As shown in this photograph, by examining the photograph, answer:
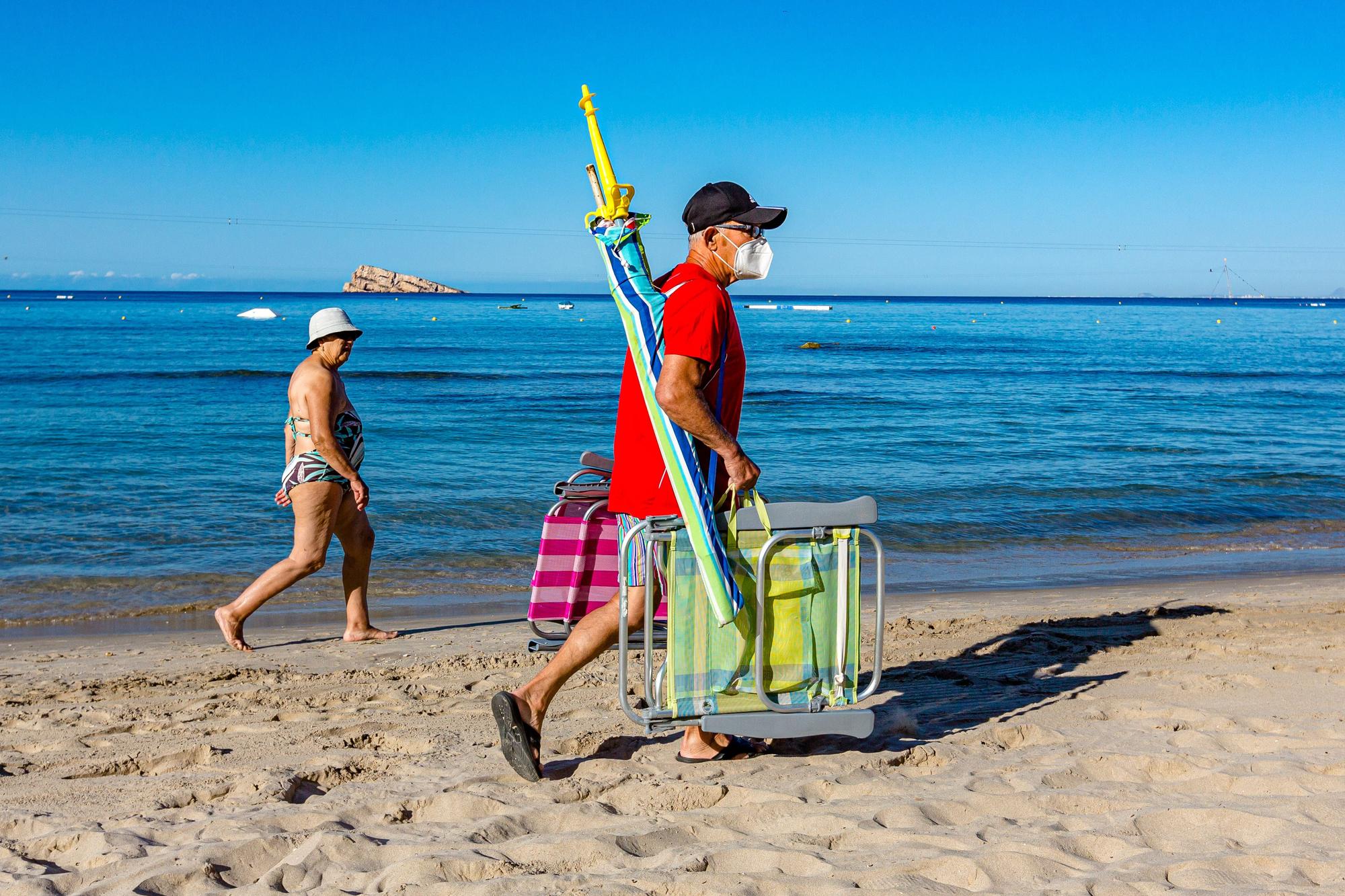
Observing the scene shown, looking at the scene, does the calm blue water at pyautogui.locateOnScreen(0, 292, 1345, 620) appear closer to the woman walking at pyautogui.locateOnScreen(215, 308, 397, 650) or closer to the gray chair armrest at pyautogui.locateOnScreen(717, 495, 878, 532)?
the woman walking at pyautogui.locateOnScreen(215, 308, 397, 650)

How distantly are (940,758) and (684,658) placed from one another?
1021mm

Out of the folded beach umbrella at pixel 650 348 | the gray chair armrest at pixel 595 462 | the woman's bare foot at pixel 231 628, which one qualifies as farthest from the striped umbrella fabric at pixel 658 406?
the woman's bare foot at pixel 231 628

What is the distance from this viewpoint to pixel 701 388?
3.59m

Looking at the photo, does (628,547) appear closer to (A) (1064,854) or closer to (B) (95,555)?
(A) (1064,854)

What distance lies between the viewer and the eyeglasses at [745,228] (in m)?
3.78

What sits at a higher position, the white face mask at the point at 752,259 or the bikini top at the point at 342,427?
the white face mask at the point at 752,259

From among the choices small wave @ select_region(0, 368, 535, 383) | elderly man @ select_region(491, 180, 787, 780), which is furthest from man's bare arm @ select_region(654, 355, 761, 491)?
small wave @ select_region(0, 368, 535, 383)

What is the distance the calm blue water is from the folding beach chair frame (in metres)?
4.59

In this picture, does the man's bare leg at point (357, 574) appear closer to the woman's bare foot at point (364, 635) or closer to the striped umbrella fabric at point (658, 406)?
the woman's bare foot at point (364, 635)

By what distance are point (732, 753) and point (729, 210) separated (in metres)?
1.91

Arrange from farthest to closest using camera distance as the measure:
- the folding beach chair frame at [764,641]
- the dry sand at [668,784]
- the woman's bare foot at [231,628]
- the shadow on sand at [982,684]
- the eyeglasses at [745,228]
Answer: the woman's bare foot at [231,628], the shadow on sand at [982,684], the eyeglasses at [745,228], the folding beach chair frame at [764,641], the dry sand at [668,784]

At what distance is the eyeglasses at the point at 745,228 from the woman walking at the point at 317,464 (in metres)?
2.75

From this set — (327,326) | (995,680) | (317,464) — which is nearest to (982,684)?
(995,680)

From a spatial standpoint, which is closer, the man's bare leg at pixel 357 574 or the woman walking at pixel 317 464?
the woman walking at pixel 317 464
